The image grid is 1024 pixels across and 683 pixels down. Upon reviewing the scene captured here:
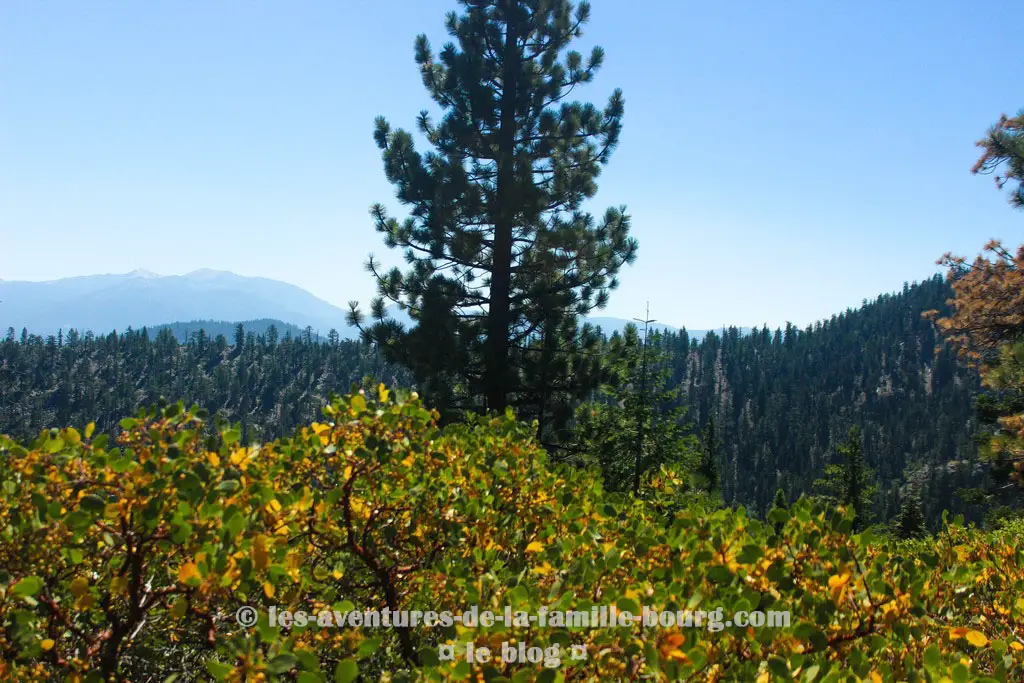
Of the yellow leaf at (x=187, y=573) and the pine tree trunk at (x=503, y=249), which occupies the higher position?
the pine tree trunk at (x=503, y=249)

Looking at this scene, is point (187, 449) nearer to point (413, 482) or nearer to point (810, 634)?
point (413, 482)

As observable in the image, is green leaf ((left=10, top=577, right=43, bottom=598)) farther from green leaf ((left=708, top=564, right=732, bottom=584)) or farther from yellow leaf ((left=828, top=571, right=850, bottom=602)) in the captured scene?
yellow leaf ((left=828, top=571, right=850, bottom=602))

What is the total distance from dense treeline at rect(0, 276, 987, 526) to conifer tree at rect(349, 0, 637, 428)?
108 meters

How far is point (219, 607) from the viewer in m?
2.01

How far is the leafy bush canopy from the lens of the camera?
1.65m

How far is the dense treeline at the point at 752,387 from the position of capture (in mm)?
126188

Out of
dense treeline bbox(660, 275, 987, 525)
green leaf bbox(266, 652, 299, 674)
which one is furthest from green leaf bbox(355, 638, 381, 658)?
dense treeline bbox(660, 275, 987, 525)

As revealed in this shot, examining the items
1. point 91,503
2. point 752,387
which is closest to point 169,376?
point 752,387

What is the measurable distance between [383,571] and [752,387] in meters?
173

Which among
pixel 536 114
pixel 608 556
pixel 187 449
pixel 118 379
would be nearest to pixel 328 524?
pixel 187 449

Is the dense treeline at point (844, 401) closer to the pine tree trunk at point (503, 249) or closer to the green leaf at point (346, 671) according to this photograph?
the pine tree trunk at point (503, 249)

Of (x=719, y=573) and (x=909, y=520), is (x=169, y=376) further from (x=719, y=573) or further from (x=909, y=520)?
(x=719, y=573)

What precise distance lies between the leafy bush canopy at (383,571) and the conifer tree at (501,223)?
31.6ft

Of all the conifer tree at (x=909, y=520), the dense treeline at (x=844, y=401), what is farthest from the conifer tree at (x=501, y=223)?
the dense treeline at (x=844, y=401)
